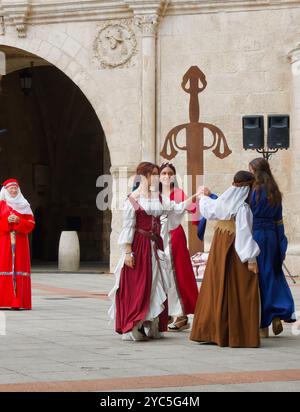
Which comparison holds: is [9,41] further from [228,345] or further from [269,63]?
[228,345]

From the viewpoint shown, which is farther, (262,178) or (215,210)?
(262,178)

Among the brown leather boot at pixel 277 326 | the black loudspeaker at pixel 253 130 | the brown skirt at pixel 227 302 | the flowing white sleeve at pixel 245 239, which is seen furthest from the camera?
the black loudspeaker at pixel 253 130

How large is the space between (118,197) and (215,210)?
40.8 ft

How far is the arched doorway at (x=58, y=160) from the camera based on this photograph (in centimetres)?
3028

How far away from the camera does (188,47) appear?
21922 mm

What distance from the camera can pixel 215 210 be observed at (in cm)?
1034

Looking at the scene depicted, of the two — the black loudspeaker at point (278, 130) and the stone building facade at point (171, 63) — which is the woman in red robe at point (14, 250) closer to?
the black loudspeaker at point (278, 130)

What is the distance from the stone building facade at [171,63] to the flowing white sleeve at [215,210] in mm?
10705

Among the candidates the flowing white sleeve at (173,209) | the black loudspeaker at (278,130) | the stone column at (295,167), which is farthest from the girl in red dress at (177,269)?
the stone column at (295,167)

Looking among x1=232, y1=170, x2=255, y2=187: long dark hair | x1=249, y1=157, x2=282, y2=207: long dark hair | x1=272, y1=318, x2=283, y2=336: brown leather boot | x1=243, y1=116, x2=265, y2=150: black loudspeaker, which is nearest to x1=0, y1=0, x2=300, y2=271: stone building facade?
x1=243, y1=116, x2=265, y2=150: black loudspeaker

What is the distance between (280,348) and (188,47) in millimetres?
12719

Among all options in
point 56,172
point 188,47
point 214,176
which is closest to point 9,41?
point 188,47

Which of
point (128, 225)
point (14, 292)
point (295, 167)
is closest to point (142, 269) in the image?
point (128, 225)

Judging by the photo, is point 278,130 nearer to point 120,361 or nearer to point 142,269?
point 142,269
